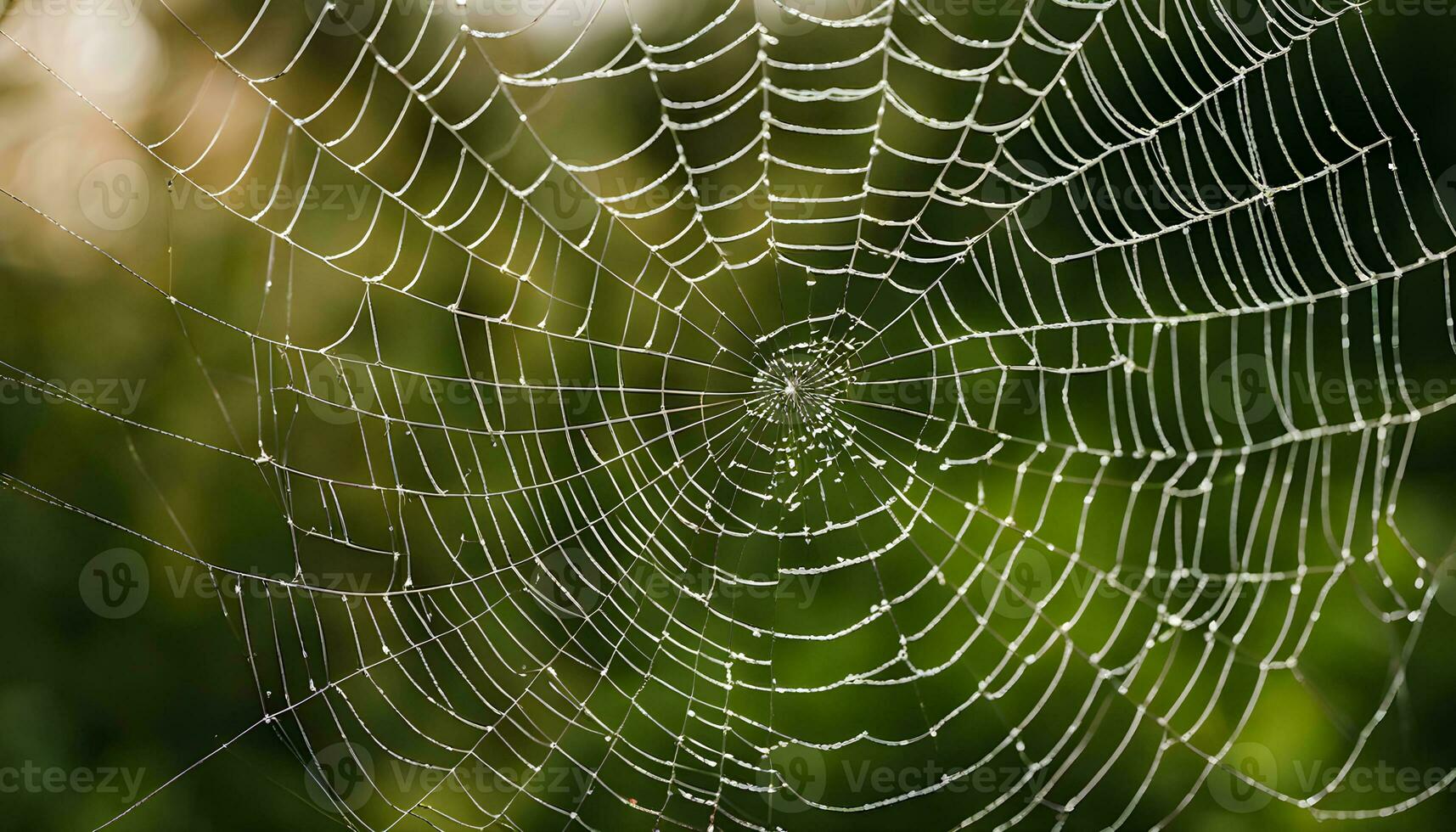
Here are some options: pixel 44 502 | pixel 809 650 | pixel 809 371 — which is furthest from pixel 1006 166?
pixel 44 502

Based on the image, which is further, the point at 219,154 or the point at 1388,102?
the point at 1388,102

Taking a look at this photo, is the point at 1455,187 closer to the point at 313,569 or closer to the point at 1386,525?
the point at 1386,525

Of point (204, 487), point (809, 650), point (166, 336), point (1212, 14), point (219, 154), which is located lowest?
point (809, 650)

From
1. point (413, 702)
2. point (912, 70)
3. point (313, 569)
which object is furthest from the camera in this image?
point (413, 702)

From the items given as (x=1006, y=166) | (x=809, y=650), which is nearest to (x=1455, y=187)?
(x=1006, y=166)

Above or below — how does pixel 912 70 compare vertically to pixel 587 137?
above

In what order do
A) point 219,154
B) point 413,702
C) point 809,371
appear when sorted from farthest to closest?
point 413,702, point 219,154, point 809,371
